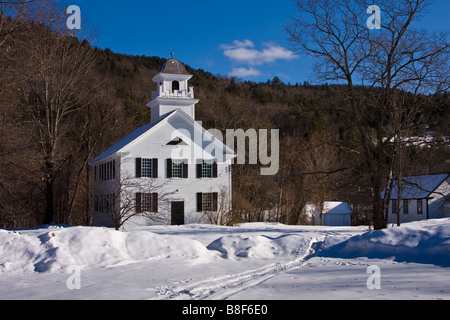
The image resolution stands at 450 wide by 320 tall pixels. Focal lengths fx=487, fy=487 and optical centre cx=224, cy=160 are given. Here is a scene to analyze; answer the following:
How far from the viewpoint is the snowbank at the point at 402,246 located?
11470 mm

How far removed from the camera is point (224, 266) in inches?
451

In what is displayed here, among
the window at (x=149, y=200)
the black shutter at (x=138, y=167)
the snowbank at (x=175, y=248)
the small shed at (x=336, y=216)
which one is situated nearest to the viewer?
the snowbank at (x=175, y=248)

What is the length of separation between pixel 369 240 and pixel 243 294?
6.05m

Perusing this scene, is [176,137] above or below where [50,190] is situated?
above

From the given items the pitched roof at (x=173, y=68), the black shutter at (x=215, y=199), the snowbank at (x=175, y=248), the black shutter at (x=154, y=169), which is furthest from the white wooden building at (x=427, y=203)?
the snowbank at (x=175, y=248)

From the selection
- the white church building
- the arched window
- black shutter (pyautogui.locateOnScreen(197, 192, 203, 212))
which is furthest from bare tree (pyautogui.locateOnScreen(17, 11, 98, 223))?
black shutter (pyautogui.locateOnScreen(197, 192, 203, 212))

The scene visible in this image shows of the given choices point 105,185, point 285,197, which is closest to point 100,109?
point 105,185

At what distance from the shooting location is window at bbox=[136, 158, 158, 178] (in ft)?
96.9

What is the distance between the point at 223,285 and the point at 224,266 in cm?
244

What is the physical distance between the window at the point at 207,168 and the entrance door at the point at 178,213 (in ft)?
6.99

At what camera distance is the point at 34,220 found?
1319 inches

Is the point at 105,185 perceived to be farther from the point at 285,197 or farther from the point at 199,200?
the point at 285,197

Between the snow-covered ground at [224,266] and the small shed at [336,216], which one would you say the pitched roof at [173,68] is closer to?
the snow-covered ground at [224,266]

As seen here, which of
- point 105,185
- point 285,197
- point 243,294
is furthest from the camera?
point 285,197
